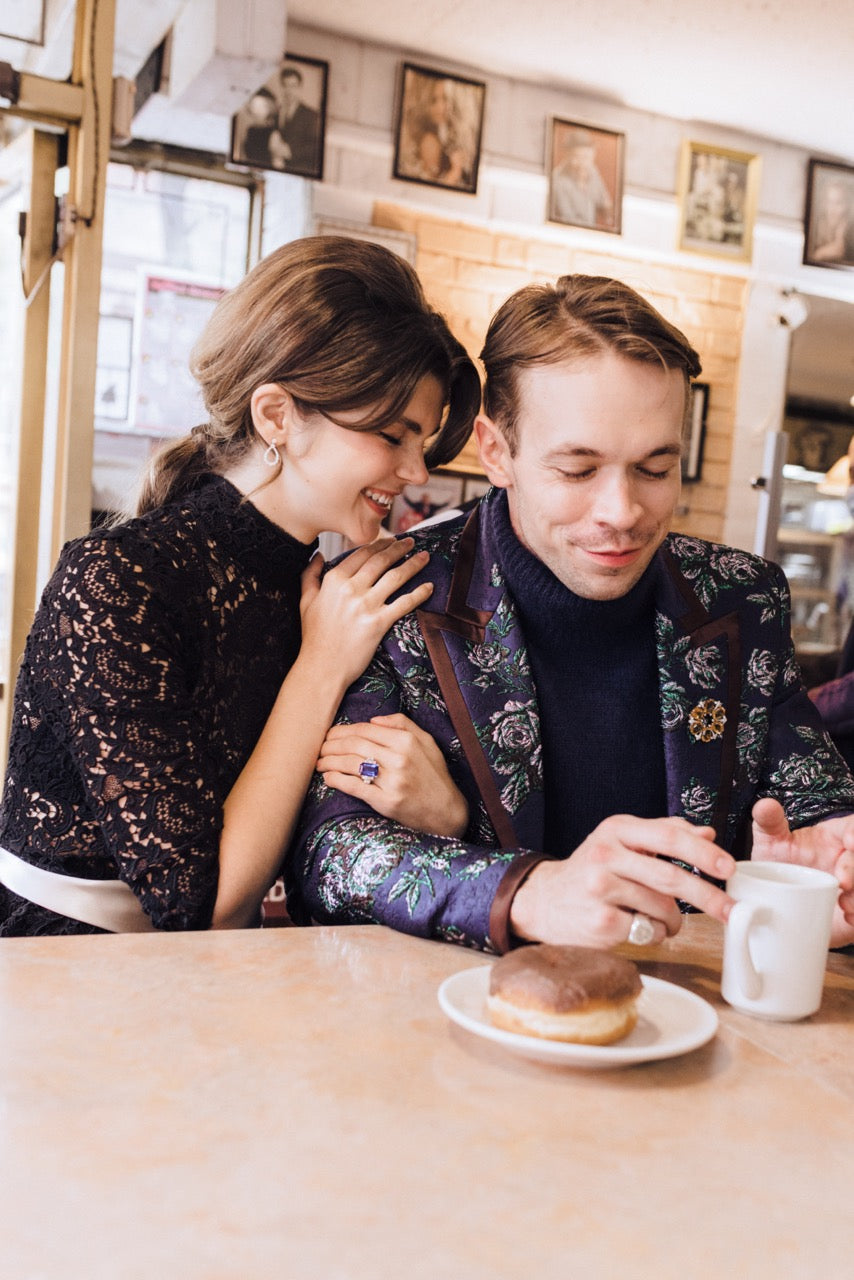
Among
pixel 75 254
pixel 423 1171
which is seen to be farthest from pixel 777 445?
pixel 423 1171

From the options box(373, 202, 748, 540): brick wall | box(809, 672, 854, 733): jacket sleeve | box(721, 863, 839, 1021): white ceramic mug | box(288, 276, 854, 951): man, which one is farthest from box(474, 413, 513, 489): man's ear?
box(373, 202, 748, 540): brick wall

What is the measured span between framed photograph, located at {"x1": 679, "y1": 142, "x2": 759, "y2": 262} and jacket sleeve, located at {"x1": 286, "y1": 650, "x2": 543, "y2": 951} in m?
3.88

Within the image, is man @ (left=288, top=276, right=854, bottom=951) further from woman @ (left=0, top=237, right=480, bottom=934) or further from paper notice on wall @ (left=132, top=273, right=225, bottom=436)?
paper notice on wall @ (left=132, top=273, right=225, bottom=436)

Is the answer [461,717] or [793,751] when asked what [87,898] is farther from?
[793,751]

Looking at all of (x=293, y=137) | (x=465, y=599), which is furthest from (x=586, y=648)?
(x=293, y=137)

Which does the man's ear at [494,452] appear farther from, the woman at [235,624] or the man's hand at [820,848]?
the man's hand at [820,848]

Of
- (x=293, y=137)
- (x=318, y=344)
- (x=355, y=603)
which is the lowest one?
(x=355, y=603)

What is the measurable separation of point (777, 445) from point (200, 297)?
2.17m

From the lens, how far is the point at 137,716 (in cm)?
132

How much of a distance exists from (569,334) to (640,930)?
0.79m

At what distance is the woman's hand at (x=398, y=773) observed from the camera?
4.46 feet

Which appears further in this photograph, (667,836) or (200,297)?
(200,297)

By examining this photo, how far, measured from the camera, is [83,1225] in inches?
23.8

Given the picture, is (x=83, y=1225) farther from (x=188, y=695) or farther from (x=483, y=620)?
(x=483, y=620)
